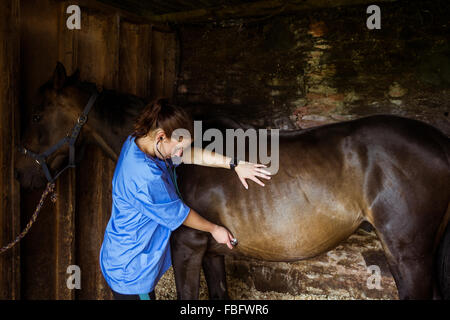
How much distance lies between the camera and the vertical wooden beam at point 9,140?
8.41ft

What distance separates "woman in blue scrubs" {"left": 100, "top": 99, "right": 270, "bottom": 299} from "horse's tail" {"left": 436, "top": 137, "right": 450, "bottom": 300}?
1.41 metres

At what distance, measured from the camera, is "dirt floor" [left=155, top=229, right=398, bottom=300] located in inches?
132

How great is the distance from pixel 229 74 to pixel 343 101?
A: 4.33 ft

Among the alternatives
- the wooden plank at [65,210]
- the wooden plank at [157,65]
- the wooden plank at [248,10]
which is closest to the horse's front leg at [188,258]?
the wooden plank at [65,210]

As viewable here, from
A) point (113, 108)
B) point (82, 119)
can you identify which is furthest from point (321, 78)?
point (82, 119)

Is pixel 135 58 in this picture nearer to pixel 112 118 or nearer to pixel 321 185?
pixel 112 118

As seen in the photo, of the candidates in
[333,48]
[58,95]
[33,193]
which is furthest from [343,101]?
[33,193]

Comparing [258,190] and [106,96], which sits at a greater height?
[106,96]

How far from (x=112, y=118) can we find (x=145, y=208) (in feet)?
3.50

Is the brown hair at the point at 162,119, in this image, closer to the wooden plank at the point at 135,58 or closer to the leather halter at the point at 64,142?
the leather halter at the point at 64,142
